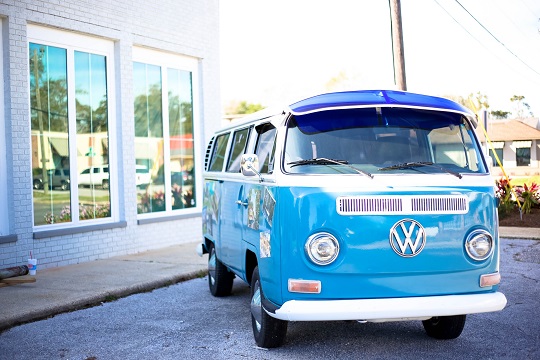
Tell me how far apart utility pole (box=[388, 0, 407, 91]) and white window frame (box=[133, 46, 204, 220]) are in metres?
4.27

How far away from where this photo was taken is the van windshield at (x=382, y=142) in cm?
551

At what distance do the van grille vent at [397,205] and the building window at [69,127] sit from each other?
6.65m

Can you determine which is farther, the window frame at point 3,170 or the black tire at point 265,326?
the window frame at point 3,170

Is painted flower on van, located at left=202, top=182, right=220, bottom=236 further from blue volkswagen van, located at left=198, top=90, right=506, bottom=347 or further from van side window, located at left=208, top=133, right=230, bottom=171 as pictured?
blue volkswagen van, located at left=198, top=90, right=506, bottom=347

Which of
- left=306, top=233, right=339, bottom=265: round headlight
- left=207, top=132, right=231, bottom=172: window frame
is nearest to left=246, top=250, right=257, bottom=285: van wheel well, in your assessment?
left=306, top=233, right=339, bottom=265: round headlight

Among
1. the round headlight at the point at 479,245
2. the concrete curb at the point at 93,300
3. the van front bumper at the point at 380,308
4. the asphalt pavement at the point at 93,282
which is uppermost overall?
the round headlight at the point at 479,245

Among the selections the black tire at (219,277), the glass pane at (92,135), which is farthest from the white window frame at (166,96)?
the black tire at (219,277)

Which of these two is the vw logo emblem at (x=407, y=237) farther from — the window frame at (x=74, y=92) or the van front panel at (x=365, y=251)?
the window frame at (x=74, y=92)

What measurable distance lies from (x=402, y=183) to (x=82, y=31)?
751 centimetres

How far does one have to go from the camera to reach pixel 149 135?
42.0 feet

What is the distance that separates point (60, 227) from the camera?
1069 centimetres

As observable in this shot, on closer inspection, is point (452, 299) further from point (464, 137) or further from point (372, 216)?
point (464, 137)

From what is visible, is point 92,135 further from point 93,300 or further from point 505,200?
point 505,200

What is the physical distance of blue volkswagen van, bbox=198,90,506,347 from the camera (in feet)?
16.9
